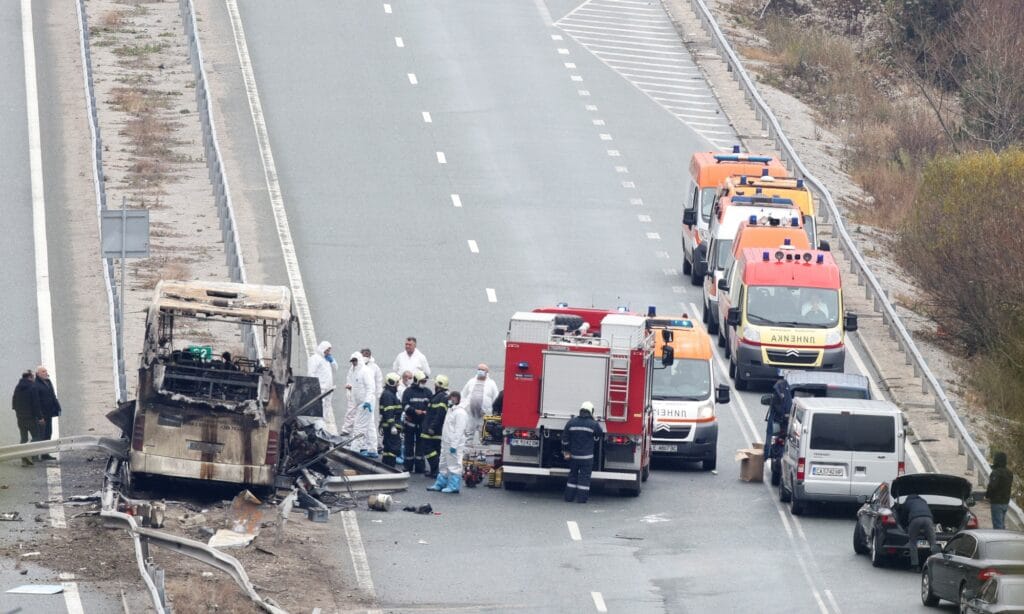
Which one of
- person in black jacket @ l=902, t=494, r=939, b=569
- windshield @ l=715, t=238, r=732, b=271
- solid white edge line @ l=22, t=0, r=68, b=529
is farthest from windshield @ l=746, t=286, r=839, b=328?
solid white edge line @ l=22, t=0, r=68, b=529

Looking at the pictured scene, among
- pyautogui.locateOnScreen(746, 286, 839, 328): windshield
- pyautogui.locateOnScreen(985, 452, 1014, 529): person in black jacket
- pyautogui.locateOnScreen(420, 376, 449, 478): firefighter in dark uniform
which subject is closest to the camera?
pyautogui.locateOnScreen(985, 452, 1014, 529): person in black jacket

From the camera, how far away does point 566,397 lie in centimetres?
2925

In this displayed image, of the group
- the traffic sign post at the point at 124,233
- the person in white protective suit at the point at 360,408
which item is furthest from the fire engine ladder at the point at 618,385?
the traffic sign post at the point at 124,233

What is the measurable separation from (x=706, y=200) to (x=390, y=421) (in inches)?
585

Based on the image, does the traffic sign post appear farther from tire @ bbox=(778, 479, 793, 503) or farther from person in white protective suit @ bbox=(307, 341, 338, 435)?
tire @ bbox=(778, 479, 793, 503)

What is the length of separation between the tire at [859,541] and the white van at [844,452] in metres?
1.96

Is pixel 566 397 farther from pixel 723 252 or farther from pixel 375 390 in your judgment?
pixel 723 252

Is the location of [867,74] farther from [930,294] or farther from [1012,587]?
[1012,587]

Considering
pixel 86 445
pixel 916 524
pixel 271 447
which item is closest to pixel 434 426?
pixel 271 447

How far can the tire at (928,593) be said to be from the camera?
78.4ft

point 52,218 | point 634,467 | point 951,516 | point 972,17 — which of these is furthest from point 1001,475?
point 972,17

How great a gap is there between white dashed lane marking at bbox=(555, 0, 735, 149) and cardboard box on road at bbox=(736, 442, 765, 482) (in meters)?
21.6

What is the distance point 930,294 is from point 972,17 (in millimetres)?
21390

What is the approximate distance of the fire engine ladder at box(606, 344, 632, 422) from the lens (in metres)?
29.1
